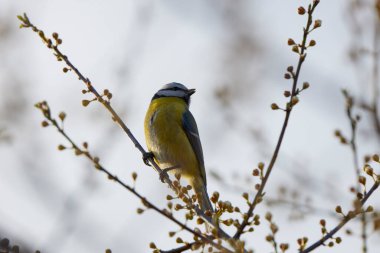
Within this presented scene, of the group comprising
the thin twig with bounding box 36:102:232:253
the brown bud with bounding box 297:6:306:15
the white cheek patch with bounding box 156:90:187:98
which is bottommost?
the thin twig with bounding box 36:102:232:253

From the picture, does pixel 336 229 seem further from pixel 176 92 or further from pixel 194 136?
pixel 176 92

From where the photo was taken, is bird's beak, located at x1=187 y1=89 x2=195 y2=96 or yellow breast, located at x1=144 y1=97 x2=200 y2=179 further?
bird's beak, located at x1=187 y1=89 x2=195 y2=96

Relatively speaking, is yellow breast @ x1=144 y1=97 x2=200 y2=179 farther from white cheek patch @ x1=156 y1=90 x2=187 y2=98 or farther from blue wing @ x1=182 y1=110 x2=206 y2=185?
white cheek patch @ x1=156 y1=90 x2=187 y2=98

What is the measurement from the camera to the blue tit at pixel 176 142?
6.05m

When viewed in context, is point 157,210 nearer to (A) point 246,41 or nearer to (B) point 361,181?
(B) point 361,181

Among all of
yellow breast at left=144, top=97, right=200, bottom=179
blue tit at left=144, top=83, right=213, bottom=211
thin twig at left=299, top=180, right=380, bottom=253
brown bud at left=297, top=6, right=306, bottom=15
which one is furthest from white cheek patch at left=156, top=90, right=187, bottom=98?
thin twig at left=299, top=180, right=380, bottom=253

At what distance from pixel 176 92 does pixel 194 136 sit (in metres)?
1.25

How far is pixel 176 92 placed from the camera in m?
7.46

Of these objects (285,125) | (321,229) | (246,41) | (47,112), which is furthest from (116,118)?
(246,41)

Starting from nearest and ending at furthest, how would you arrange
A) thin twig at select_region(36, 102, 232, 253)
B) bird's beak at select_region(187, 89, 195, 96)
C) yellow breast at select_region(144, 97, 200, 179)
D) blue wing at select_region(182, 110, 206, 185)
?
thin twig at select_region(36, 102, 232, 253), yellow breast at select_region(144, 97, 200, 179), blue wing at select_region(182, 110, 206, 185), bird's beak at select_region(187, 89, 195, 96)

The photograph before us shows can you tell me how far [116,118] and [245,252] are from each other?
4.86ft

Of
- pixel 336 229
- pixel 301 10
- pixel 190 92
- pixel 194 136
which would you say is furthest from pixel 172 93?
pixel 336 229

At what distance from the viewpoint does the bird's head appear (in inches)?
291

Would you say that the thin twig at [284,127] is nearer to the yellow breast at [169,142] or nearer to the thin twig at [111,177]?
the thin twig at [111,177]
